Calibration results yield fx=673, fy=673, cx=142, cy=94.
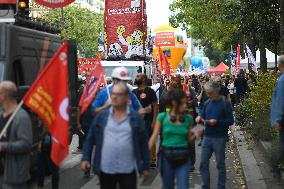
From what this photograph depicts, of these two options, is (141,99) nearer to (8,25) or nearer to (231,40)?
(8,25)

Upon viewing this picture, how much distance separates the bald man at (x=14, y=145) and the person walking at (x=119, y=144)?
0.65 meters

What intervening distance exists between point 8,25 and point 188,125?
3.63 m

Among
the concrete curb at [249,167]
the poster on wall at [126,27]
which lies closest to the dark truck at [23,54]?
the concrete curb at [249,167]

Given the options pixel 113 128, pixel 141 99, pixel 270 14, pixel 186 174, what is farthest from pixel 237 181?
pixel 270 14

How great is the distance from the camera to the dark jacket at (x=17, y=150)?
6.35m

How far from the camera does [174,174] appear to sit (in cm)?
775

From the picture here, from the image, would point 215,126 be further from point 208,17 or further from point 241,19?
point 208,17

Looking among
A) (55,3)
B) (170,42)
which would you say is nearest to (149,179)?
(55,3)

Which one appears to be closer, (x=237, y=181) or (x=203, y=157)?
(x=203, y=157)

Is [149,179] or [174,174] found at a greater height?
[174,174]

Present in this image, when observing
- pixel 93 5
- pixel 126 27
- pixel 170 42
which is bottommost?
pixel 126 27

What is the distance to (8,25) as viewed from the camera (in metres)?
9.83

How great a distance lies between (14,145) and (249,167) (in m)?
6.51

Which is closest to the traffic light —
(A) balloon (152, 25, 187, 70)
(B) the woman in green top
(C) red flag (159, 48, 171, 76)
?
(B) the woman in green top
